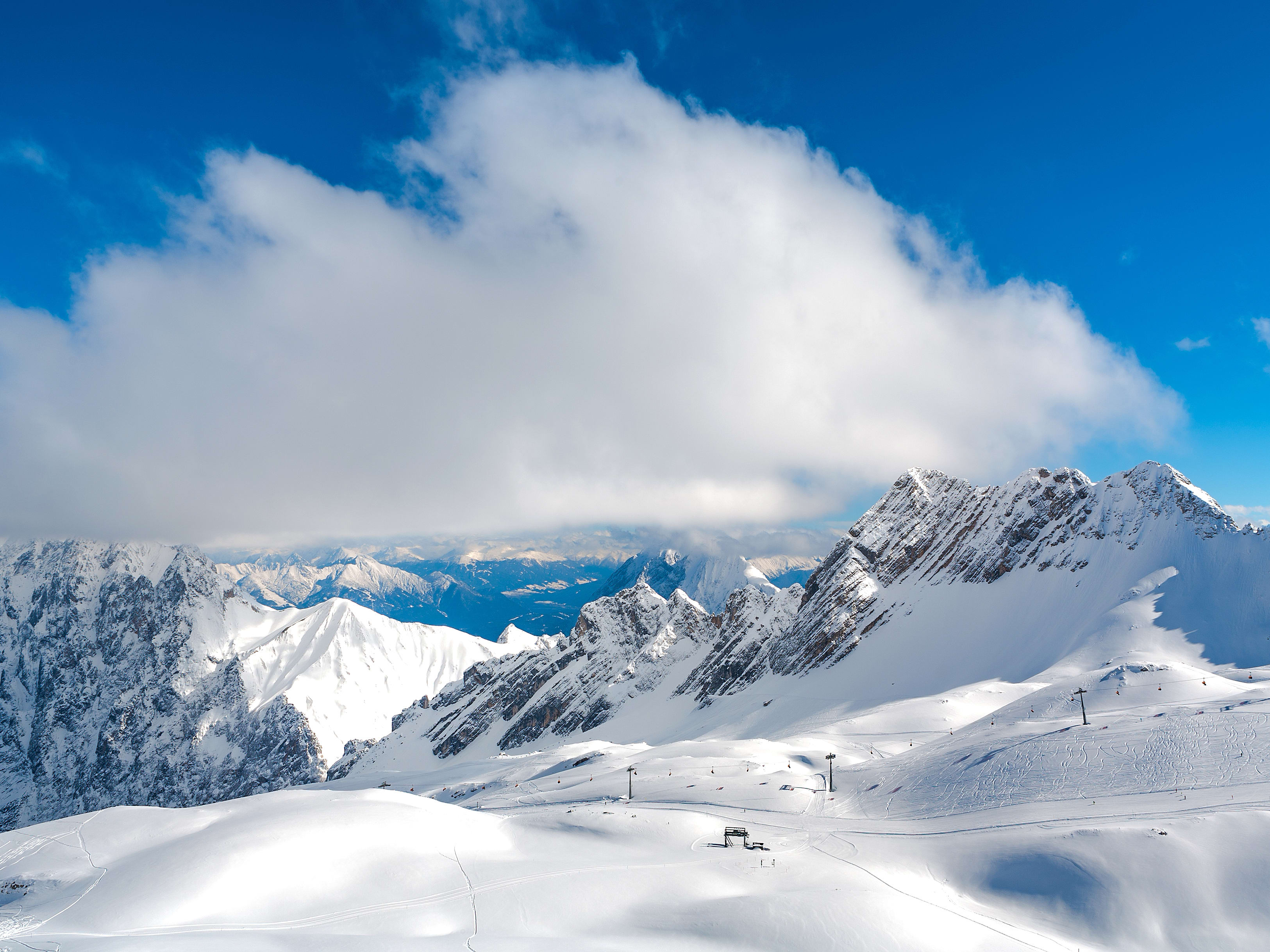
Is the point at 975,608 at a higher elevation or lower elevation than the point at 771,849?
higher

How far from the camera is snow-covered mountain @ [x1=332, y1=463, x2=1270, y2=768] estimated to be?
385ft

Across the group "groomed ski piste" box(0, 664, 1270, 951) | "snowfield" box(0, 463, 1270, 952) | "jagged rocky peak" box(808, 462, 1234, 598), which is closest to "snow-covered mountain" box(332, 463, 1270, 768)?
"jagged rocky peak" box(808, 462, 1234, 598)

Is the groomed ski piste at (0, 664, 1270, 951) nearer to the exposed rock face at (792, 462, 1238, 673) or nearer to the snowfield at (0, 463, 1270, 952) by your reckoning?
the snowfield at (0, 463, 1270, 952)

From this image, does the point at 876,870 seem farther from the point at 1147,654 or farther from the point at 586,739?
the point at 586,739

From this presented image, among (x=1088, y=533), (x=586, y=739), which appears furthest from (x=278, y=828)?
(x=1088, y=533)

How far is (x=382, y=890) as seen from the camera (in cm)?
2834

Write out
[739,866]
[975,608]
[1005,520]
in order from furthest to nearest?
[1005,520] < [975,608] < [739,866]

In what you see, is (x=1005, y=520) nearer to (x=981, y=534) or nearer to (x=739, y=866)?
(x=981, y=534)

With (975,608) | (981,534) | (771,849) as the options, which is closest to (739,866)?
(771,849)

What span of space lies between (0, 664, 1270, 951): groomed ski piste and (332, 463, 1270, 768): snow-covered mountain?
75.7 metres

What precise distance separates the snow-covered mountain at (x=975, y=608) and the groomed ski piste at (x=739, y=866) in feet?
249

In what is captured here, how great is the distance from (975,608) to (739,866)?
5246 inches

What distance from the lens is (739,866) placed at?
34812mm

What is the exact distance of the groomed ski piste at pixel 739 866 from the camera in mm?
24625
